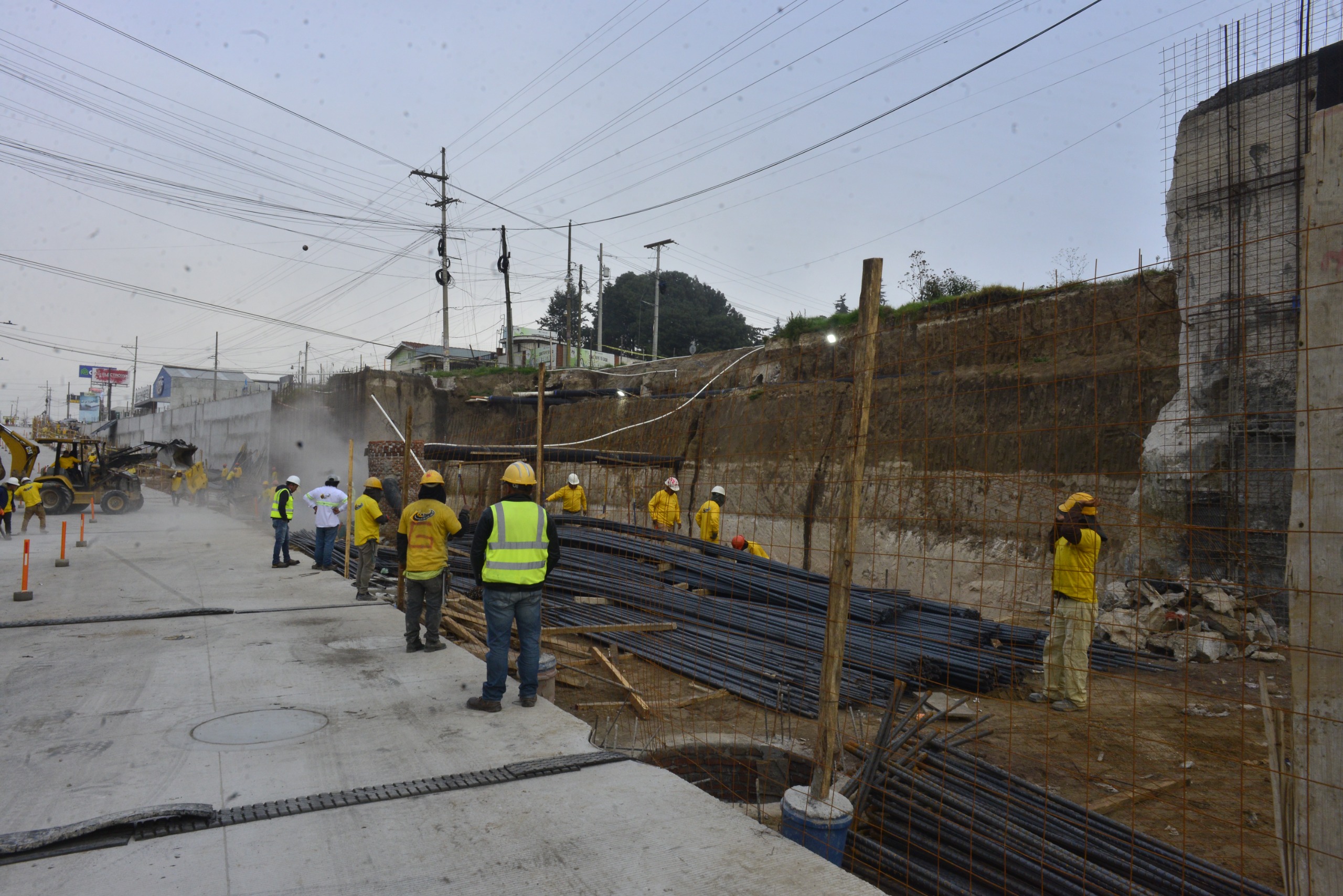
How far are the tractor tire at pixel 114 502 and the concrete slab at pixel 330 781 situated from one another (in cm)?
2145

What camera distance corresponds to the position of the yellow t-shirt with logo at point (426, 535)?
6734 millimetres

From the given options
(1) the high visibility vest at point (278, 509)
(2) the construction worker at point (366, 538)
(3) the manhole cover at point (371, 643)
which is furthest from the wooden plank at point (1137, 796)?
(1) the high visibility vest at point (278, 509)

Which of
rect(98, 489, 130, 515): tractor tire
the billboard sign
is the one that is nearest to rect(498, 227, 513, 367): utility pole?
rect(98, 489, 130, 515): tractor tire

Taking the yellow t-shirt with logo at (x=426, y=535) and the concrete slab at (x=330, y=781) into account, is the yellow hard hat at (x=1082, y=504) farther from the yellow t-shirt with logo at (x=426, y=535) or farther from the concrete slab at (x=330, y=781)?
the yellow t-shirt with logo at (x=426, y=535)

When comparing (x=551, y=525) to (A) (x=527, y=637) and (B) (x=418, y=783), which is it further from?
(B) (x=418, y=783)

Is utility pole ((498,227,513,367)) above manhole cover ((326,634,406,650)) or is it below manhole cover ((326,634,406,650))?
above

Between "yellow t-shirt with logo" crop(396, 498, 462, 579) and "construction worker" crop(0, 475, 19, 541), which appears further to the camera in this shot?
"construction worker" crop(0, 475, 19, 541)

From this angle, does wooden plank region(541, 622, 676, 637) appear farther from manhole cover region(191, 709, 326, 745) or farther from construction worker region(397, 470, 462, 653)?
manhole cover region(191, 709, 326, 745)

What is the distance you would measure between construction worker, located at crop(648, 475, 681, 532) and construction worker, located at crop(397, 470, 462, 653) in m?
5.58

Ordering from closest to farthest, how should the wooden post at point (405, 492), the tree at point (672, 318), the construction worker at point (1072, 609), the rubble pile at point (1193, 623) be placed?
1. the construction worker at point (1072, 609)
2. the rubble pile at point (1193, 623)
3. the wooden post at point (405, 492)
4. the tree at point (672, 318)

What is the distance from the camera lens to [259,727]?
4.83 metres

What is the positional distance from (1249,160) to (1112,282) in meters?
2.67

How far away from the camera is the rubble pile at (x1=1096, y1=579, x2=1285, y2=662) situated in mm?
8008

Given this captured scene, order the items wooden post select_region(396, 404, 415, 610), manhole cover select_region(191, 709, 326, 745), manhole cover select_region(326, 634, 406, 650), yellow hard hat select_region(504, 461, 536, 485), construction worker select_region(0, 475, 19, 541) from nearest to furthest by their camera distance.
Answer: manhole cover select_region(191, 709, 326, 745) → yellow hard hat select_region(504, 461, 536, 485) → manhole cover select_region(326, 634, 406, 650) → wooden post select_region(396, 404, 415, 610) → construction worker select_region(0, 475, 19, 541)
